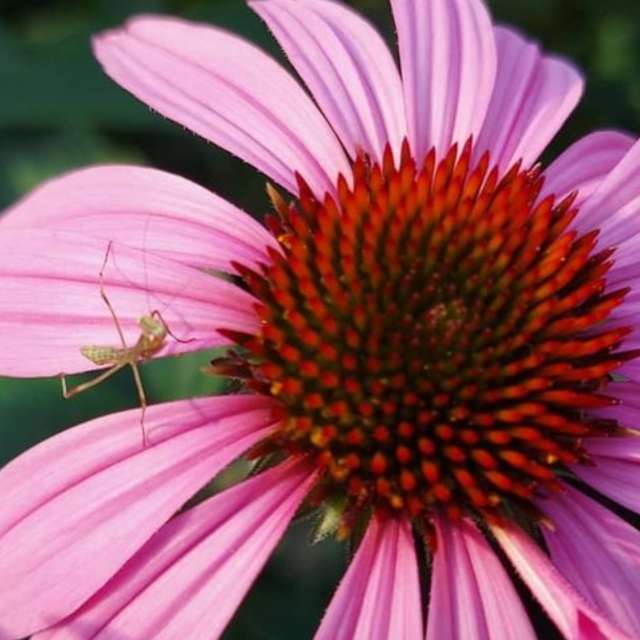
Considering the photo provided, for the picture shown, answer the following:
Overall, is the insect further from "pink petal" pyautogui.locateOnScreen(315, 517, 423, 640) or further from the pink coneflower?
"pink petal" pyautogui.locateOnScreen(315, 517, 423, 640)

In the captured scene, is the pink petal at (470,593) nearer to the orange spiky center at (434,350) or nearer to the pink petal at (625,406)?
the orange spiky center at (434,350)

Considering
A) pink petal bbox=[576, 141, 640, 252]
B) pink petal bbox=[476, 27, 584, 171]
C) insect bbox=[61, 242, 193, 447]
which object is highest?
A: pink petal bbox=[476, 27, 584, 171]

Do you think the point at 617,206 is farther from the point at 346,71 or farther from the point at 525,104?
the point at 346,71

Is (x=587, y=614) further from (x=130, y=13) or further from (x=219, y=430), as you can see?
(x=130, y=13)

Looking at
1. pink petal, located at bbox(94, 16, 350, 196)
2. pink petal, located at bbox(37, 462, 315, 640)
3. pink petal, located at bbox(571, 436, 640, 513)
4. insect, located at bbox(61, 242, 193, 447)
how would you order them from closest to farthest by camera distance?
pink petal, located at bbox(37, 462, 315, 640) < insect, located at bbox(61, 242, 193, 447) < pink petal, located at bbox(571, 436, 640, 513) < pink petal, located at bbox(94, 16, 350, 196)

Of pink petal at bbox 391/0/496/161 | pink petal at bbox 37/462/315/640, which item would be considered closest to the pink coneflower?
pink petal at bbox 37/462/315/640

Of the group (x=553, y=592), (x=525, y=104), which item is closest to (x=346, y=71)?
(x=525, y=104)

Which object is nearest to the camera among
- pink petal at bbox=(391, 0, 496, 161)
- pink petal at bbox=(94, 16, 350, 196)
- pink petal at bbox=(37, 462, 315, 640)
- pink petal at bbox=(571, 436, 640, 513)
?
pink petal at bbox=(37, 462, 315, 640)

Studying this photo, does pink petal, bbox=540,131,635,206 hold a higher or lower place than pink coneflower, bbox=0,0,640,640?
higher
